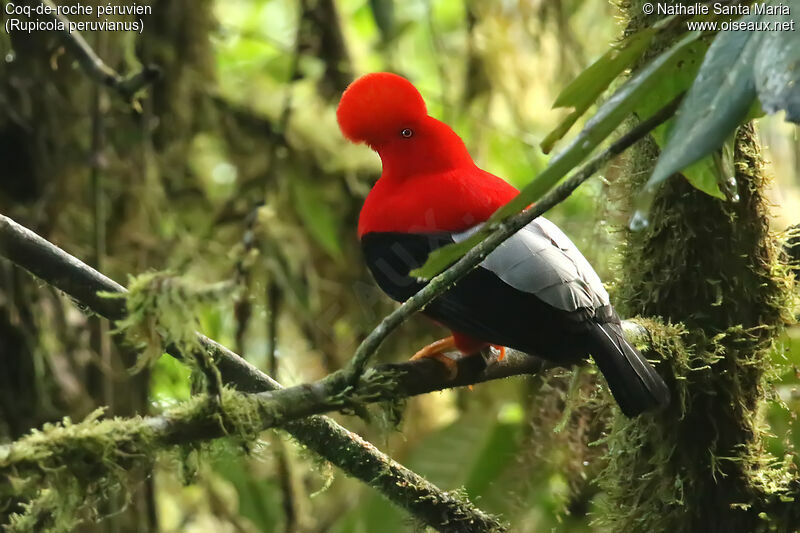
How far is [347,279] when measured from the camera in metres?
3.39

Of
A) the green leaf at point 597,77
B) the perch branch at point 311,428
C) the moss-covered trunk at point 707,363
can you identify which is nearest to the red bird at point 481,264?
the moss-covered trunk at point 707,363

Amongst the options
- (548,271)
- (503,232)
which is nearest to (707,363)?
(548,271)

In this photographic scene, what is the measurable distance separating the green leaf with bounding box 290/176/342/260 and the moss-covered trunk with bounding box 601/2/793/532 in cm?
166

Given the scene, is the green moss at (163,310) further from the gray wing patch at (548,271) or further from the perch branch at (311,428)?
the gray wing patch at (548,271)

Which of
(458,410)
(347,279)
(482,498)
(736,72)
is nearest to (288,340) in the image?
(347,279)

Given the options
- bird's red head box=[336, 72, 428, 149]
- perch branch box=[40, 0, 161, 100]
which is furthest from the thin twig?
perch branch box=[40, 0, 161, 100]

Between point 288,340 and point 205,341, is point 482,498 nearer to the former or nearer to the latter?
point 288,340

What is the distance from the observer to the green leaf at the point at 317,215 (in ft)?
10.4

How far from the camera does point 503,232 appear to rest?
40.8 inches

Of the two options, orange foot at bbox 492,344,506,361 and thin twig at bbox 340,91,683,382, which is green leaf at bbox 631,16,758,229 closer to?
thin twig at bbox 340,91,683,382

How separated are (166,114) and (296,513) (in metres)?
1.51

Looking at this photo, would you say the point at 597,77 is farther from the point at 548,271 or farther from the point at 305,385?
the point at 548,271

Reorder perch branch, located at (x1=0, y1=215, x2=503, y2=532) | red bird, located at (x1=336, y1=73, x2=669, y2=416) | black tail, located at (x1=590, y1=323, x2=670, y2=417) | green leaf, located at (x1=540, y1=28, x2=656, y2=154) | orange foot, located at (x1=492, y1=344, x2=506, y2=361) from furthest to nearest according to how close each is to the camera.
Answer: orange foot, located at (x1=492, y1=344, x2=506, y2=361)
red bird, located at (x1=336, y1=73, x2=669, y2=416)
black tail, located at (x1=590, y1=323, x2=670, y2=417)
perch branch, located at (x1=0, y1=215, x2=503, y2=532)
green leaf, located at (x1=540, y1=28, x2=656, y2=154)

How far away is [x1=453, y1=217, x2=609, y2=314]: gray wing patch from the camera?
1637mm
